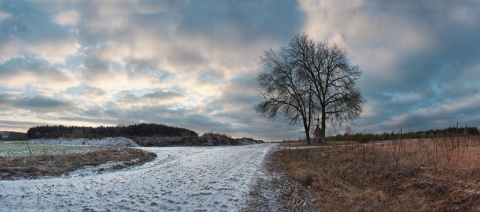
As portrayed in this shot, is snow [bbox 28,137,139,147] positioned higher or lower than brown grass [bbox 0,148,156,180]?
higher

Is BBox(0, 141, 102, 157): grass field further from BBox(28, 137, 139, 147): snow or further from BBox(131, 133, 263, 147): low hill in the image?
BBox(131, 133, 263, 147): low hill

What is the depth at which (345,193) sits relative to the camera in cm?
999

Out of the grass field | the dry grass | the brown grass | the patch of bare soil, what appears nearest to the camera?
the dry grass

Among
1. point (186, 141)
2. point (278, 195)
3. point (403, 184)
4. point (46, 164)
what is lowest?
point (278, 195)

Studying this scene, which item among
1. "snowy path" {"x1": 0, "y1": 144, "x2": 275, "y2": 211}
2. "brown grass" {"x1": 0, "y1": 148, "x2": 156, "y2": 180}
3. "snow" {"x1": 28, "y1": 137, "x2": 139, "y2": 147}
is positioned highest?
"snow" {"x1": 28, "y1": 137, "x2": 139, "y2": 147}

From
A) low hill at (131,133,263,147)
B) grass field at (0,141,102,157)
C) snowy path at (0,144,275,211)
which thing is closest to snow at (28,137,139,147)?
low hill at (131,133,263,147)

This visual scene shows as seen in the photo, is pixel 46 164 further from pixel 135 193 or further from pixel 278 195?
pixel 278 195

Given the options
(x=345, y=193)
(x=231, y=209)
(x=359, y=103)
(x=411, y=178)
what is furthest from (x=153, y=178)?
(x=359, y=103)

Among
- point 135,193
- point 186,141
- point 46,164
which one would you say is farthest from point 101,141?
point 135,193

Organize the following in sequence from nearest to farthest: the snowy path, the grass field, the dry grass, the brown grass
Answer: the dry grass, the snowy path, the brown grass, the grass field

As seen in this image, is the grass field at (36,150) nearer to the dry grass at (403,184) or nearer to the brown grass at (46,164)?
the brown grass at (46,164)

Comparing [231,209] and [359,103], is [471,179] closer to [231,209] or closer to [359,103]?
[231,209]

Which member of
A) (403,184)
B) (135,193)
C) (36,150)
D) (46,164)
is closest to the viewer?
(403,184)

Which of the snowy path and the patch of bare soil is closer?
the snowy path
